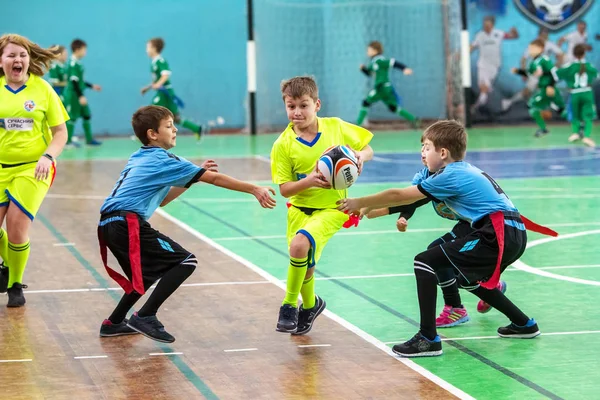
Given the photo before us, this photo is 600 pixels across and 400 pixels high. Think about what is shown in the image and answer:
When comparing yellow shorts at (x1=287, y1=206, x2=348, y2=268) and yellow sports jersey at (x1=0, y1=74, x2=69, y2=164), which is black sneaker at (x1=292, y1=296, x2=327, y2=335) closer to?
yellow shorts at (x1=287, y1=206, x2=348, y2=268)

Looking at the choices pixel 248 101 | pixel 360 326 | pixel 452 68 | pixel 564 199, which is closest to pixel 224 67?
pixel 248 101

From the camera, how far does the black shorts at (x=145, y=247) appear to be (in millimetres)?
7164

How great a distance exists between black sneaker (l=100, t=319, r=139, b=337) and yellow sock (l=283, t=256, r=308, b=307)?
111 cm

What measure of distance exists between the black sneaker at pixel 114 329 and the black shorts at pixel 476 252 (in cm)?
214

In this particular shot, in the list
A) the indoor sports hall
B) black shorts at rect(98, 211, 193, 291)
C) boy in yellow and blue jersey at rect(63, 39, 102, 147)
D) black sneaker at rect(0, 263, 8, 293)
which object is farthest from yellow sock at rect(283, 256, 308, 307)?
boy in yellow and blue jersey at rect(63, 39, 102, 147)

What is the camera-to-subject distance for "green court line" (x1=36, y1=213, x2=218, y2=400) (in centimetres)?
611

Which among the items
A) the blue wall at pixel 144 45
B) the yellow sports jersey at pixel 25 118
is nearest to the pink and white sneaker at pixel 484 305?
the yellow sports jersey at pixel 25 118

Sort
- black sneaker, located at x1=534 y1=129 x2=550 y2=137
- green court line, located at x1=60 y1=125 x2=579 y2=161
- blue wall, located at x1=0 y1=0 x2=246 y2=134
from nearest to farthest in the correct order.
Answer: green court line, located at x1=60 y1=125 x2=579 y2=161 → black sneaker, located at x1=534 y1=129 x2=550 y2=137 → blue wall, located at x1=0 y1=0 x2=246 y2=134

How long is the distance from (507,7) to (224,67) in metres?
7.14

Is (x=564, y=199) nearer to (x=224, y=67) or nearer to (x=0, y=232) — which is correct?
(x=0, y=232)

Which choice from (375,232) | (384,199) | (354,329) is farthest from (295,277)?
(375,232)

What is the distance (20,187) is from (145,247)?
5.46 ft

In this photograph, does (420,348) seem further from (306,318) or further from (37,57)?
(37,57)

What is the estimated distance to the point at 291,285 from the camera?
289 inches
